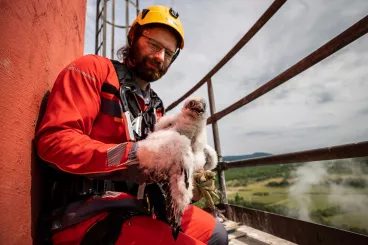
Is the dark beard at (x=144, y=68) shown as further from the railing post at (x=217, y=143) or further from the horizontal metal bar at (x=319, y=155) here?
the railing post at (x=217, y=143)

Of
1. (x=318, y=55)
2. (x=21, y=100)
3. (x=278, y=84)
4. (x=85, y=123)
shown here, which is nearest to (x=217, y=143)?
(x=278, y=84)

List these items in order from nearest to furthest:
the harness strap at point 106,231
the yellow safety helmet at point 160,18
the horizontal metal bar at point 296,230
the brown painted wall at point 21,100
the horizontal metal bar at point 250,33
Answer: the brown painted wall at point 21,100 < the harness strap at point 106,231 < the horizontal metal bar at point 296,230 < the yellow safety helmet at point 160,18 < the horizontal metal bar at point 250,33

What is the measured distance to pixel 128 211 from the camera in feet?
3.25

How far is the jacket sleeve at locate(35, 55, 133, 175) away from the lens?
2.53 ft

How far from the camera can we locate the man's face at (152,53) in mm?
1500

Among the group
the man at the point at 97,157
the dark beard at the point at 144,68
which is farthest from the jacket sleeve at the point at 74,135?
the dark beard at the point at 144,68

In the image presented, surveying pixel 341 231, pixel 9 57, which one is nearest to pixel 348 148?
pixel 341 231

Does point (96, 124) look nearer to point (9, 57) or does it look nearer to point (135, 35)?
point (9, 57)

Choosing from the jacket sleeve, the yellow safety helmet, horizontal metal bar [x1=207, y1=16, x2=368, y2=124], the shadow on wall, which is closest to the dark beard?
the yellow safety helmet

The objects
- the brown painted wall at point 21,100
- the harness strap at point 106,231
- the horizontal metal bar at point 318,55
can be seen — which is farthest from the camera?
the horizontal metal bar at point 318,55

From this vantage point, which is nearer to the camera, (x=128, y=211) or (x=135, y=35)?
(x=128, y=211)

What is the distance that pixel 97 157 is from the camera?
773 mm

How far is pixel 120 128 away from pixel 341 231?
1.49m

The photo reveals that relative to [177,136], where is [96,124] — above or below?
above
